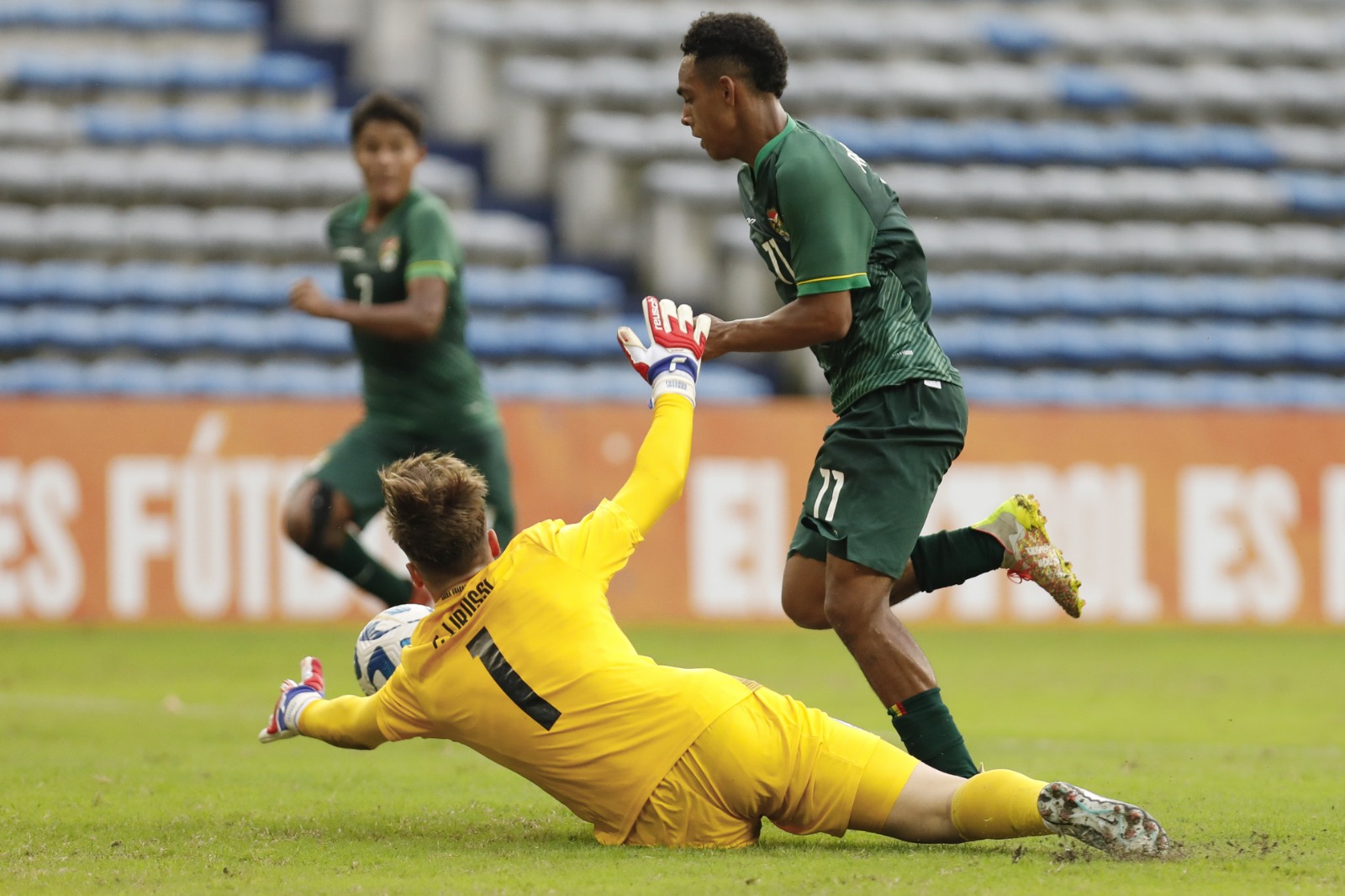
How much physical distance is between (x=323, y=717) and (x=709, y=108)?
1.94m

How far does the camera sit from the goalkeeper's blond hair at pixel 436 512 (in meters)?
4.09

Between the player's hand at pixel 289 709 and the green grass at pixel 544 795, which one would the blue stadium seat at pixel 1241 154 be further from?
the player's hand at pixel 289 709

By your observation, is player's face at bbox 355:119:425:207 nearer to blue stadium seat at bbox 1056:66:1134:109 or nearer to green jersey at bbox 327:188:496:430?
green jersey at bbox 327:188:496:430

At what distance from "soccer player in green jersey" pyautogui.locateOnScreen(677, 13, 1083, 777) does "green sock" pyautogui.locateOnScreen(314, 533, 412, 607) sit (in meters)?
2.92

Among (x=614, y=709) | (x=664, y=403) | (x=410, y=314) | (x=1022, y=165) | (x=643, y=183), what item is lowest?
(x=614, y=709)

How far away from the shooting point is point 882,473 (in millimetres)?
4723

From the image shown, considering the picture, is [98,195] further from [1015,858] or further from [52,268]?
[1015,858]

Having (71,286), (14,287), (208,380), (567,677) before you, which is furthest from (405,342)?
(14,287)

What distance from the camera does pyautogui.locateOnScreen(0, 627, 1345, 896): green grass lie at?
397 centimetres

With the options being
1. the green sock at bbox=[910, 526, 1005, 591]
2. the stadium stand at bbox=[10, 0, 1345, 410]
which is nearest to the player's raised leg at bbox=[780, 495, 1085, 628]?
the green sock at bbox=[910, 526, 1005, 591]

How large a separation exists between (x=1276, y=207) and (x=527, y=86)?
7.39 m

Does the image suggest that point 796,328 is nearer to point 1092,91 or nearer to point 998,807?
point 998,807

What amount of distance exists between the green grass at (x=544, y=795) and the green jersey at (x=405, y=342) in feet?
4.80

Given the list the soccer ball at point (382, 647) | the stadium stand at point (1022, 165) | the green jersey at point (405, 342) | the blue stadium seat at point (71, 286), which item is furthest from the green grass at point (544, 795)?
the stadium stand at point (1022, 165)
